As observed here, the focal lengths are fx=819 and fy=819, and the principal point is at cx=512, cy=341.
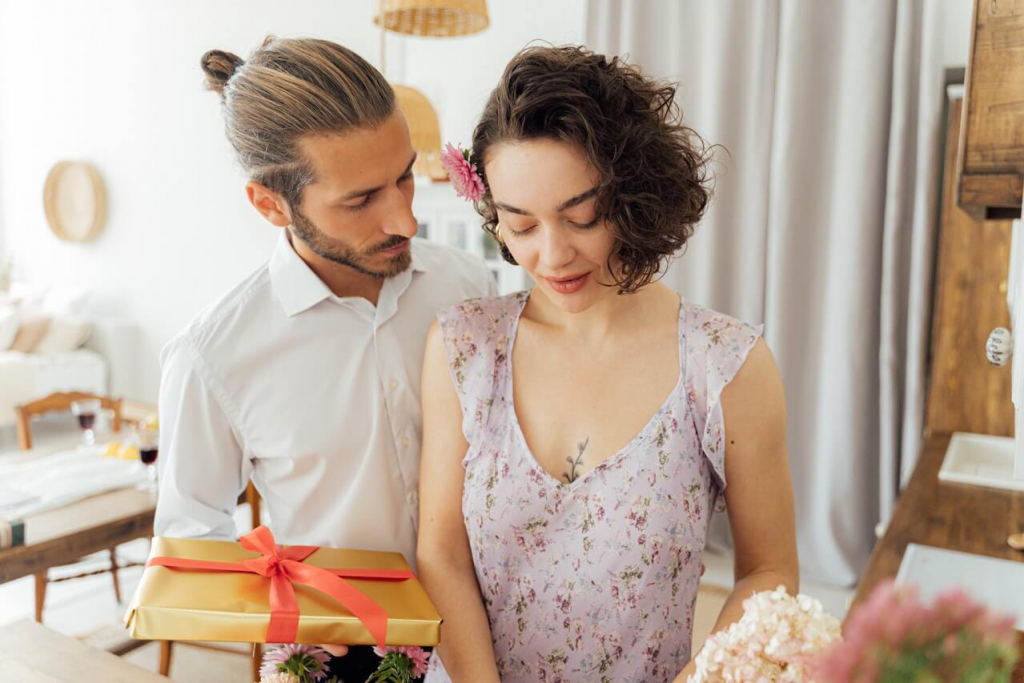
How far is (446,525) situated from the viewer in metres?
1.24

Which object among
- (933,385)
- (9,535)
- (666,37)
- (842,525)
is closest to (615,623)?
(9,535)

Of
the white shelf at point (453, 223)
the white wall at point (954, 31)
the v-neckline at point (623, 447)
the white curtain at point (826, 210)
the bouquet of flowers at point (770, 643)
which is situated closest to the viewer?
the bouquet of flowers at point (770, 643)

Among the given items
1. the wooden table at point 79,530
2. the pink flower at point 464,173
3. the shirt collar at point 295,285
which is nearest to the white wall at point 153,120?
the wooden table at point 79,530

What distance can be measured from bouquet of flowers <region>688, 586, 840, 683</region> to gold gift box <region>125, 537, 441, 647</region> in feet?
1.57

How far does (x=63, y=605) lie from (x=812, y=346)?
3.26 metres

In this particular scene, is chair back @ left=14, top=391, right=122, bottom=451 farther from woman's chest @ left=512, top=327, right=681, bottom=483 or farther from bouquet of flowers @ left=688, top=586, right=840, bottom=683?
bouquet of flowers @ left=688, top=586, right=840, bottom=683

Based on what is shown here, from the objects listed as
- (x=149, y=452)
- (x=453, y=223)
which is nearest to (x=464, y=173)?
(x=149, y=452)

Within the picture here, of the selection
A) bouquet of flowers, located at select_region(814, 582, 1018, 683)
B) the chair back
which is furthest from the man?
the chair back

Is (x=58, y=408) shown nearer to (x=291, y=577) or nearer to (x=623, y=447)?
(x=291, y=577)

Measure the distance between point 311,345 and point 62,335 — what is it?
573 cm

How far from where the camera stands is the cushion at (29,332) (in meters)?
6.16

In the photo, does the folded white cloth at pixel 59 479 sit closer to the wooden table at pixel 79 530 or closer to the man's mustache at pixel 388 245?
the wooden table at pixel 79 530

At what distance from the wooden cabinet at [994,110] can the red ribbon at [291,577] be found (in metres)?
0.89

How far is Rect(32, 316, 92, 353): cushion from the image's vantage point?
621cm
